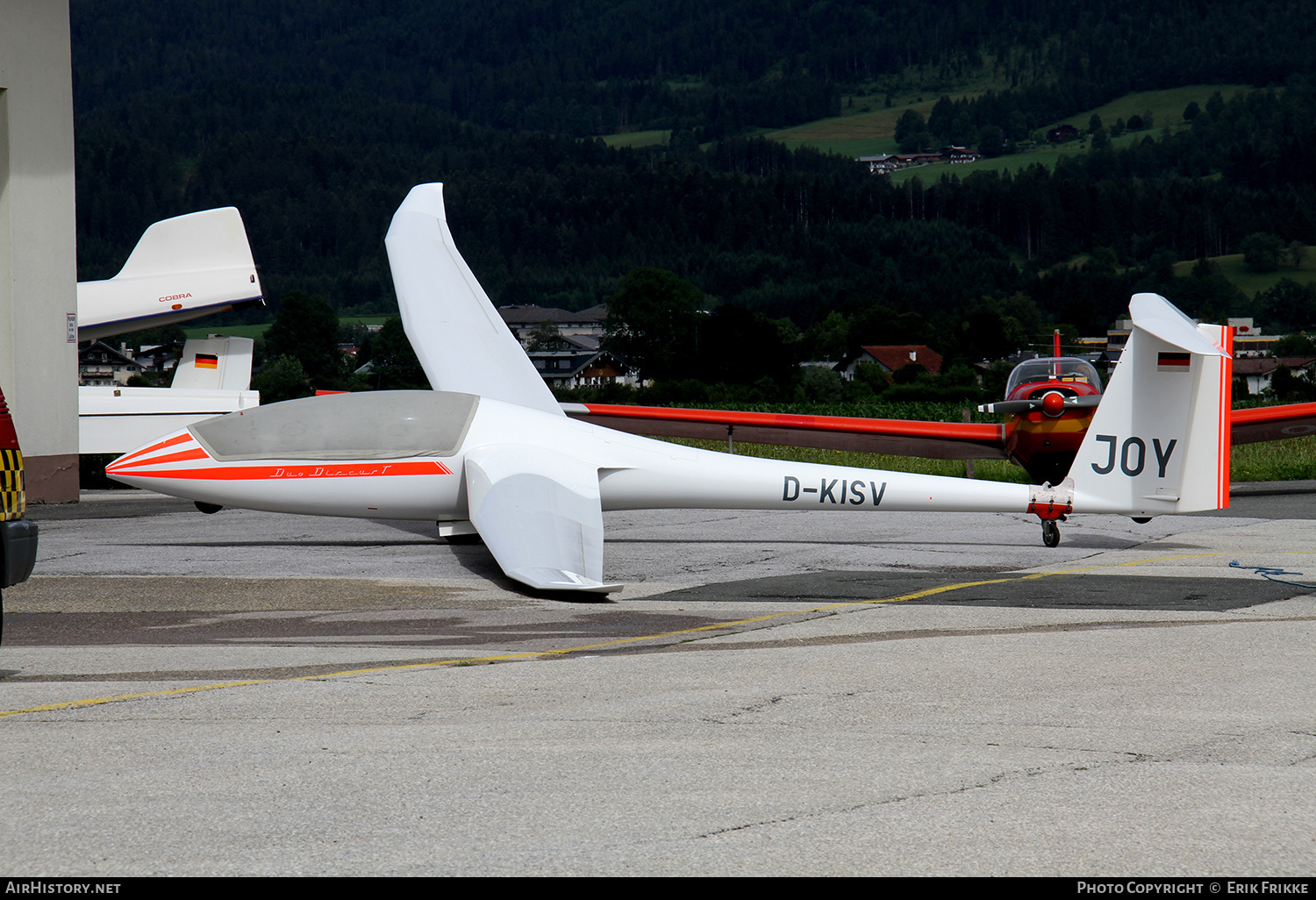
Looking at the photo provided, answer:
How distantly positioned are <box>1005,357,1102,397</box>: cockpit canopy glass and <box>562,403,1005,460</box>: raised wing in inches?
32.2

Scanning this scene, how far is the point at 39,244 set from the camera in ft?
55.8

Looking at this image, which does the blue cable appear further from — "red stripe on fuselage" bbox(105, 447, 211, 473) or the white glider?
"red stripe on fuselage" bbox(105, 447, 211, 473)

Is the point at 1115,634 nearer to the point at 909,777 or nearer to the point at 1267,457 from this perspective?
the point at 909,777

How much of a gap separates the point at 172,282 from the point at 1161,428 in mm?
16410

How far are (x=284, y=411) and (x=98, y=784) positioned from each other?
8.43m

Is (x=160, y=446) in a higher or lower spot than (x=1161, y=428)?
lower

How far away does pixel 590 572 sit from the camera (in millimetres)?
9844

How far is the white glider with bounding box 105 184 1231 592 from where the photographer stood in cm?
1169

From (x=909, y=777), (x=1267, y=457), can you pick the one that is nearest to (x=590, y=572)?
(x=909, y=777)

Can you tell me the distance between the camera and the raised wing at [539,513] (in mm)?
9812

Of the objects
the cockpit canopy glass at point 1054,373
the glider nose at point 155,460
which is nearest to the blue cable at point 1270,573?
the cockpit canopy glass at point 1054,373

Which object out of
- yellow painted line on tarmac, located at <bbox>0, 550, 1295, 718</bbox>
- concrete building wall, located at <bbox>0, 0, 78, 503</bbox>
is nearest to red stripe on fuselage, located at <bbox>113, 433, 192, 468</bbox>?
concrete building wall, located at <bbox>0, 0, 78, 503</bbox>

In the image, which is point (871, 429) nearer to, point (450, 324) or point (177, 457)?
point (450, 324)

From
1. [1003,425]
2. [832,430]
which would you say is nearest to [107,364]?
[832,430]
